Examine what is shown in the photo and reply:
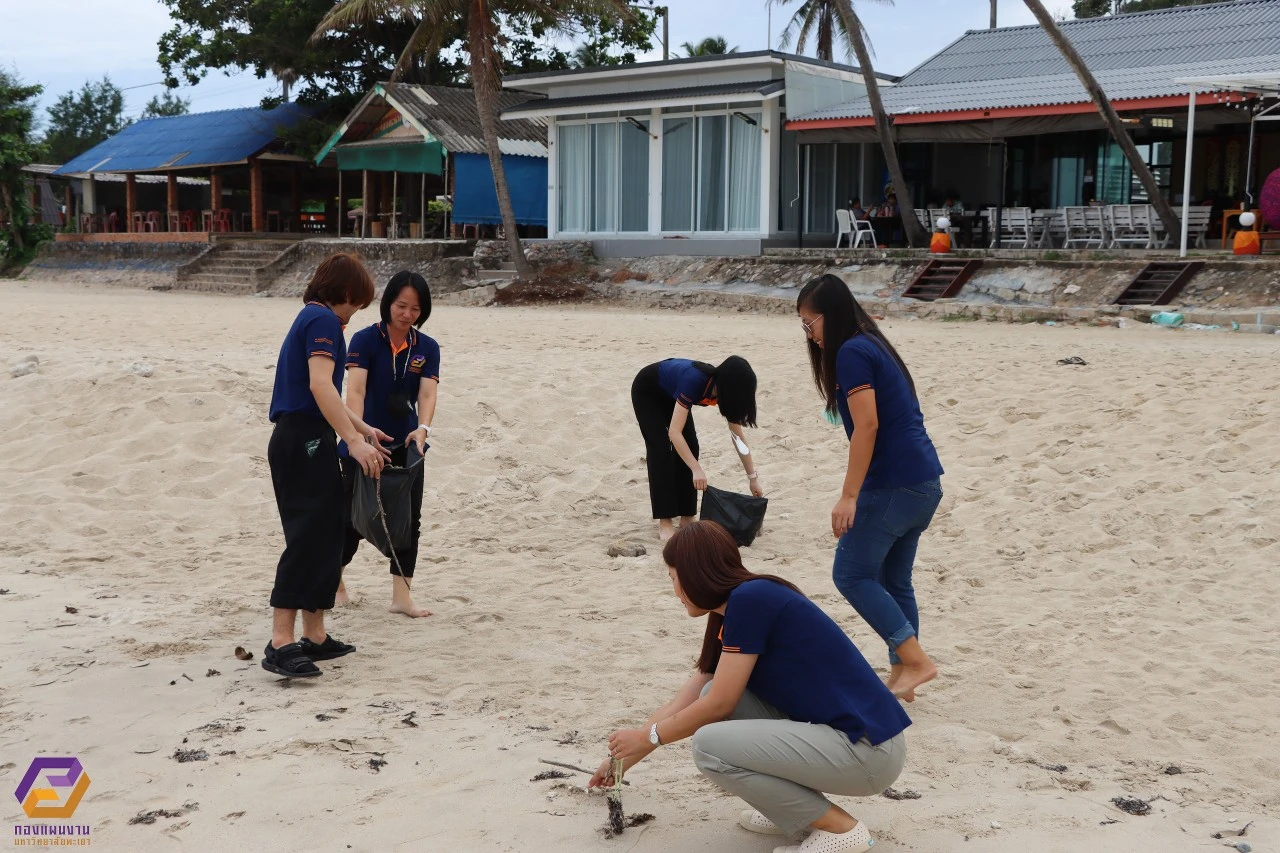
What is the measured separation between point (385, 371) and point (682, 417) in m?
1.64

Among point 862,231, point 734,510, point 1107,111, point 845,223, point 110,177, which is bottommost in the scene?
point 734,510

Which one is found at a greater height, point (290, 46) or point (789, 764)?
point (290, 46)

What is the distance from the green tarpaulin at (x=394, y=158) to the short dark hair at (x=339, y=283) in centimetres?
2081

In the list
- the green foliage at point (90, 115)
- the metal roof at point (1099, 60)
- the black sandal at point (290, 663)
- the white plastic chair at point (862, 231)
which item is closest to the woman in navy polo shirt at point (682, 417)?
the black sandal at point (290, 663)

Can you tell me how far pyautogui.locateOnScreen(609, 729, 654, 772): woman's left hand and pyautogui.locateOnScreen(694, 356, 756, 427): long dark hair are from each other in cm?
270

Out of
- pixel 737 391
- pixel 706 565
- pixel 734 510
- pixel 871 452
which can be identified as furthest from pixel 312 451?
pixel 734 510

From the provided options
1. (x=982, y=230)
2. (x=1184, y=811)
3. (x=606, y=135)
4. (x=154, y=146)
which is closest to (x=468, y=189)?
(x=606, y=135)

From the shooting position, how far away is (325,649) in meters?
4.44

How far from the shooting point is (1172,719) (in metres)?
4.02

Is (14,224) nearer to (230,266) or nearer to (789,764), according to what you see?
(230,266)

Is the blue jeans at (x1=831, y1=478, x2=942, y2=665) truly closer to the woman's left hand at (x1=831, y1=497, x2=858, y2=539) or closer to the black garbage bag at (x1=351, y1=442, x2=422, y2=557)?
the woman's left hand at (x1=831, y1=497, x2=858, y2=539)

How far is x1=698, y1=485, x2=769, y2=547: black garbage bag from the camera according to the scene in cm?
600

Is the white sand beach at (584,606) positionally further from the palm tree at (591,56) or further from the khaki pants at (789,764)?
the palm tree at (591,56)

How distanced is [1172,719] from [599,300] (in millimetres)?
14917
